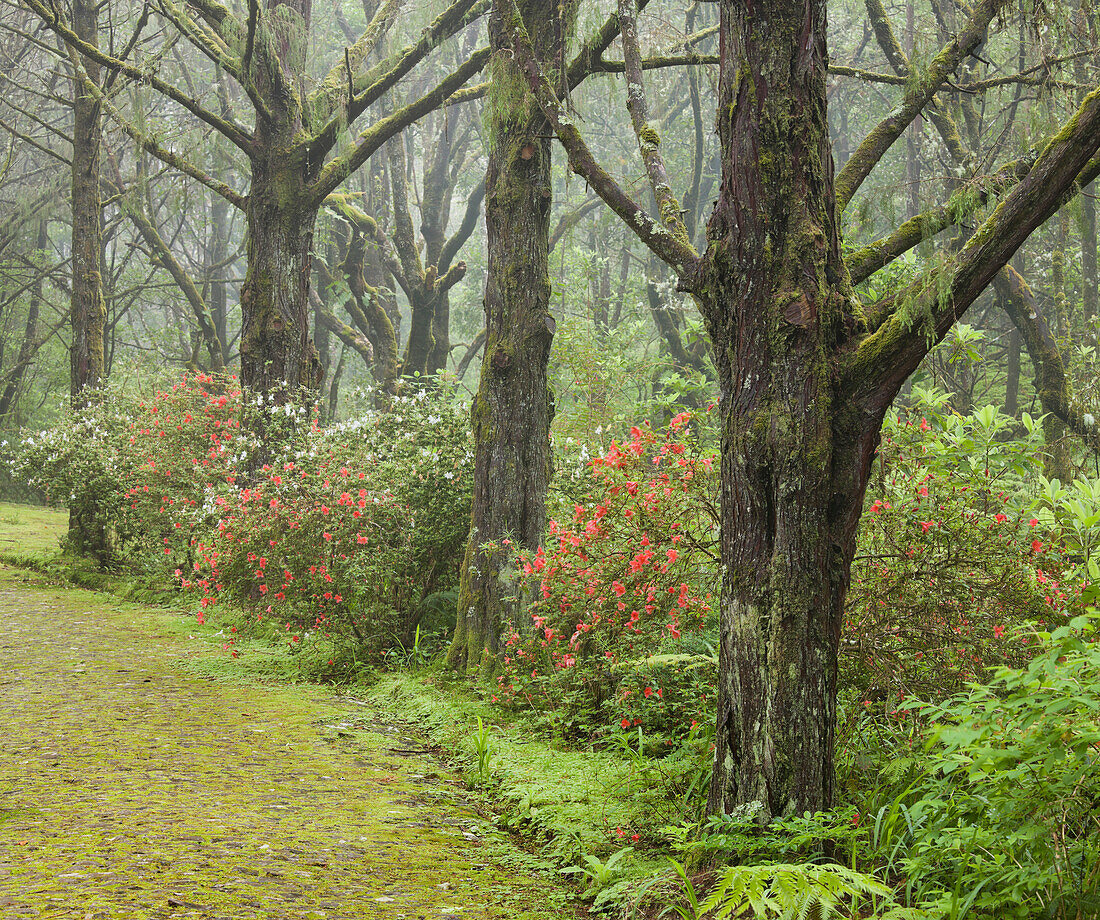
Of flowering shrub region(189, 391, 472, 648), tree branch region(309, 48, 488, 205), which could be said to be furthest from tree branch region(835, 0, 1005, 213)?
tree branch region(309, 48, 488, 205)

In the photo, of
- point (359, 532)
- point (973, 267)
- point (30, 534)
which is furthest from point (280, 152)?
point (30, 534)

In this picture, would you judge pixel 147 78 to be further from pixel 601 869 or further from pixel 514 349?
pixel 601 869

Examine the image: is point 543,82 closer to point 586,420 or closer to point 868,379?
point 868,379

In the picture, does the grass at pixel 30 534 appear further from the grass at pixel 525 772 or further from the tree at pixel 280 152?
the grass at pixel 525 772

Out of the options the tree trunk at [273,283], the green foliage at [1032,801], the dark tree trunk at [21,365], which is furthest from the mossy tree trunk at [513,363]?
the dark tree trunk at [21,365]

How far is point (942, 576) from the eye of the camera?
427 centimetres

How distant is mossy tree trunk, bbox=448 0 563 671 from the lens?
263 inches

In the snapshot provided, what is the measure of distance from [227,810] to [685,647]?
2447mm

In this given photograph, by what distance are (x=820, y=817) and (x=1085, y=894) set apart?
844 mm

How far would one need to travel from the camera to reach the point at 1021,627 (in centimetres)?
380

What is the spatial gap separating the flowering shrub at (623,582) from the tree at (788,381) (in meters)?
1.18

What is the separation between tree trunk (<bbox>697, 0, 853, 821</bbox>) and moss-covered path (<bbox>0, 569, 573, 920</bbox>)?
1072 millimetres

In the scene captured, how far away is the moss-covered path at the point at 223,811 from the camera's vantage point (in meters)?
3.14

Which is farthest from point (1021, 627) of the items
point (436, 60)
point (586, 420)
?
point (436, 60)
